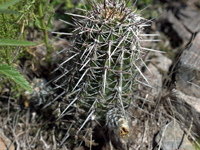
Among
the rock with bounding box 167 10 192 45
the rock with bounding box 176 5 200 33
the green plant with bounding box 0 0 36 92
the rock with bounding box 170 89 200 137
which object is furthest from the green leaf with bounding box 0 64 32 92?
the rock with bounding box 176 5 200 33

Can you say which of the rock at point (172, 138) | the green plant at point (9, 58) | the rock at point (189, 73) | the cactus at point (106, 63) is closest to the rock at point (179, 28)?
the rock at point (189, 73)

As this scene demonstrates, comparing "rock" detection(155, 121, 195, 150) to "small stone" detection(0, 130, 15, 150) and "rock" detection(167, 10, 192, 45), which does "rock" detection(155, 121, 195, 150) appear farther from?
"rock" detection(167, 10, 192, 45)

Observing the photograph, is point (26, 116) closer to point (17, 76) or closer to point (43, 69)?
point (43, 69)

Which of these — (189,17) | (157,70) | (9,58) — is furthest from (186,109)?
(189,17)

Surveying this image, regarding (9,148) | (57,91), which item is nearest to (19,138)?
(9,148)

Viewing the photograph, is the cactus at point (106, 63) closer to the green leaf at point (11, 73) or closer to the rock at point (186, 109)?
the green leaf at point (11, 73)

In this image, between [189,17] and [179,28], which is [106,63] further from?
[189,17]

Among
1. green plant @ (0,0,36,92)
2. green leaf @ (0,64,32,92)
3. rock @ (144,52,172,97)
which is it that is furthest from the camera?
rock @ (144,52,172,97)
